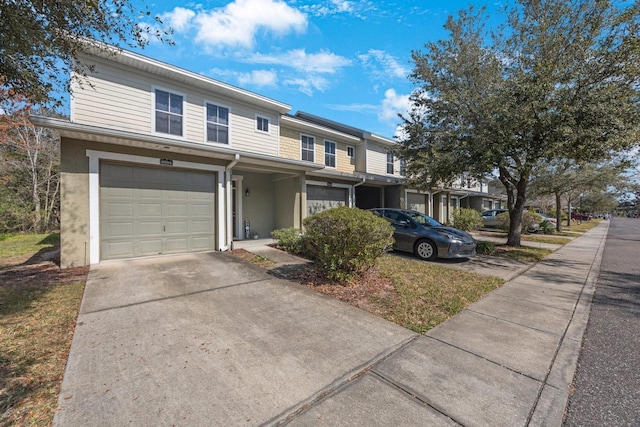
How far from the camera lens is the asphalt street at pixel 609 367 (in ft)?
7.44

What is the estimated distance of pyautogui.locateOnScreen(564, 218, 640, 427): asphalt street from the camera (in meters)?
2.27

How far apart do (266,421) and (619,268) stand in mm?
10751

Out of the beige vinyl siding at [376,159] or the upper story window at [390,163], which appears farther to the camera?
the upper story window at [390,163]

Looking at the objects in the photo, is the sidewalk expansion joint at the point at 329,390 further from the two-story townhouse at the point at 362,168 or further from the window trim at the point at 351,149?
the window trim at the point at 351,149

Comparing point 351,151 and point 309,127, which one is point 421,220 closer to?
point 309,127

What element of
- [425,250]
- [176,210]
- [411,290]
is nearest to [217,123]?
[176,210]

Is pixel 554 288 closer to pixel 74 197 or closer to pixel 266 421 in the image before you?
pixel 266 421

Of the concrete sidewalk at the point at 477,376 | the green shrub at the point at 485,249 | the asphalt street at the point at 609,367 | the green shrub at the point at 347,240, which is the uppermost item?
the green shrub at the point at 347,240

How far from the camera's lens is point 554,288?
5.80 metres

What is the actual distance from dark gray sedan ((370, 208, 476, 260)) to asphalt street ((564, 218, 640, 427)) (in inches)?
119

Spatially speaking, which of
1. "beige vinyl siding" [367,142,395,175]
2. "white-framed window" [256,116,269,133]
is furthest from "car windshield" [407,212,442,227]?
"white-framed window" [256,116,269,133]

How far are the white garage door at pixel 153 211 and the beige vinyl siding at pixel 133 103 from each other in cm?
158

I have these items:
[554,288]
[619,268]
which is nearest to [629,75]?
[619,268]

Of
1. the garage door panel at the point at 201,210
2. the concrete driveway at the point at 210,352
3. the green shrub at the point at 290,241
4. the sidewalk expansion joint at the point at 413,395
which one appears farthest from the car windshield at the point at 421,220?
the sidewalk expansion joint at the point at 413,395
